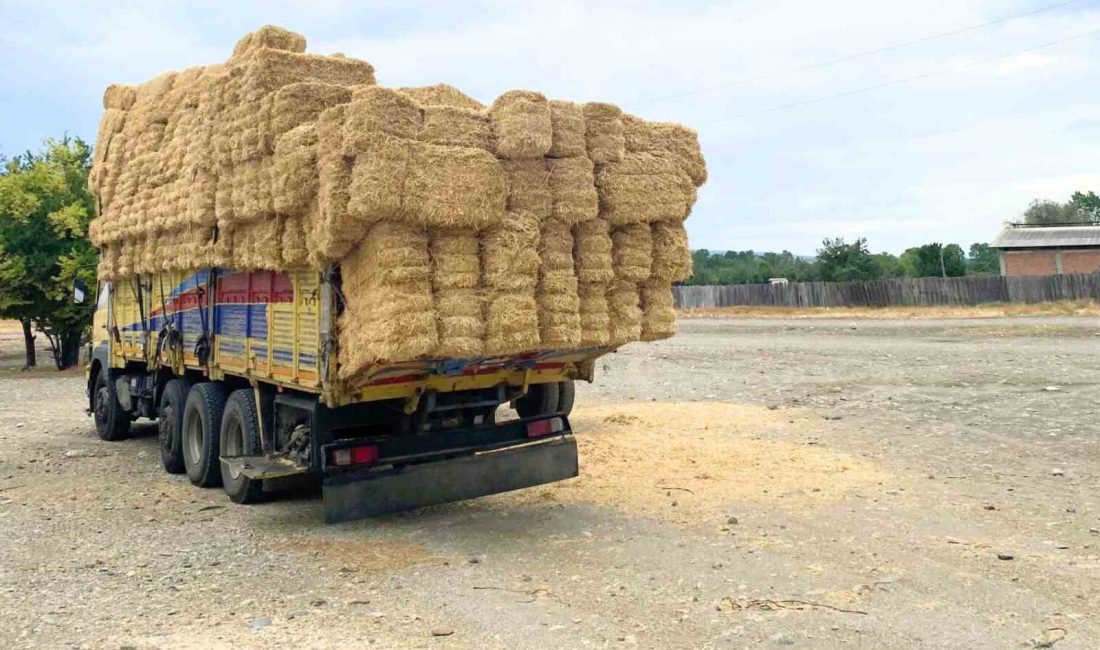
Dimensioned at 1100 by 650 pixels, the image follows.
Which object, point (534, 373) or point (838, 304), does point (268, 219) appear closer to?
point (534, 373)

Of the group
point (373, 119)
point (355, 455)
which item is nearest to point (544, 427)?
point (355, 455)

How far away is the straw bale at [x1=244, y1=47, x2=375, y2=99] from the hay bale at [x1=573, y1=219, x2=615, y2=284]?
239 centimetres

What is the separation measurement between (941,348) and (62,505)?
1842 cm

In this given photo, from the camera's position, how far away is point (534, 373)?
26.5 ft

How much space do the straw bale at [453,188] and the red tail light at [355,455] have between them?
200 cm

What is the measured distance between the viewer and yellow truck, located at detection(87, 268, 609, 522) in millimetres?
7113

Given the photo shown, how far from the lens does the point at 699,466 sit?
385 inches

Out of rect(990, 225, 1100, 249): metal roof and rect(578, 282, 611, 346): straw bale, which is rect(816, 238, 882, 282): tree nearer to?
rect(990, 225, 1100, 249): metal roof

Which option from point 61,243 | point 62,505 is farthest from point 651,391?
point 61,243

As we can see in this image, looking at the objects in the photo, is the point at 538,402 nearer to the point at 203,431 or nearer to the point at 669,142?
the point at 203,431

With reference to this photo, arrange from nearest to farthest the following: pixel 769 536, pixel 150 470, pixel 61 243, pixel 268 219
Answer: pixel 769 536
pixel 268 219
pixel 150 470
pixel 61 243

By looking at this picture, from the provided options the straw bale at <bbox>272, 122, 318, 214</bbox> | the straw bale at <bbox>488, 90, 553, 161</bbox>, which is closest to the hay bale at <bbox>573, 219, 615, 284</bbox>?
the straw bale at <bbox>488, 90, 553, 161</bbox>

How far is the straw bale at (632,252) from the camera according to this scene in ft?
23.8

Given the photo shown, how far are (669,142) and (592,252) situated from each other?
125 centimetres
